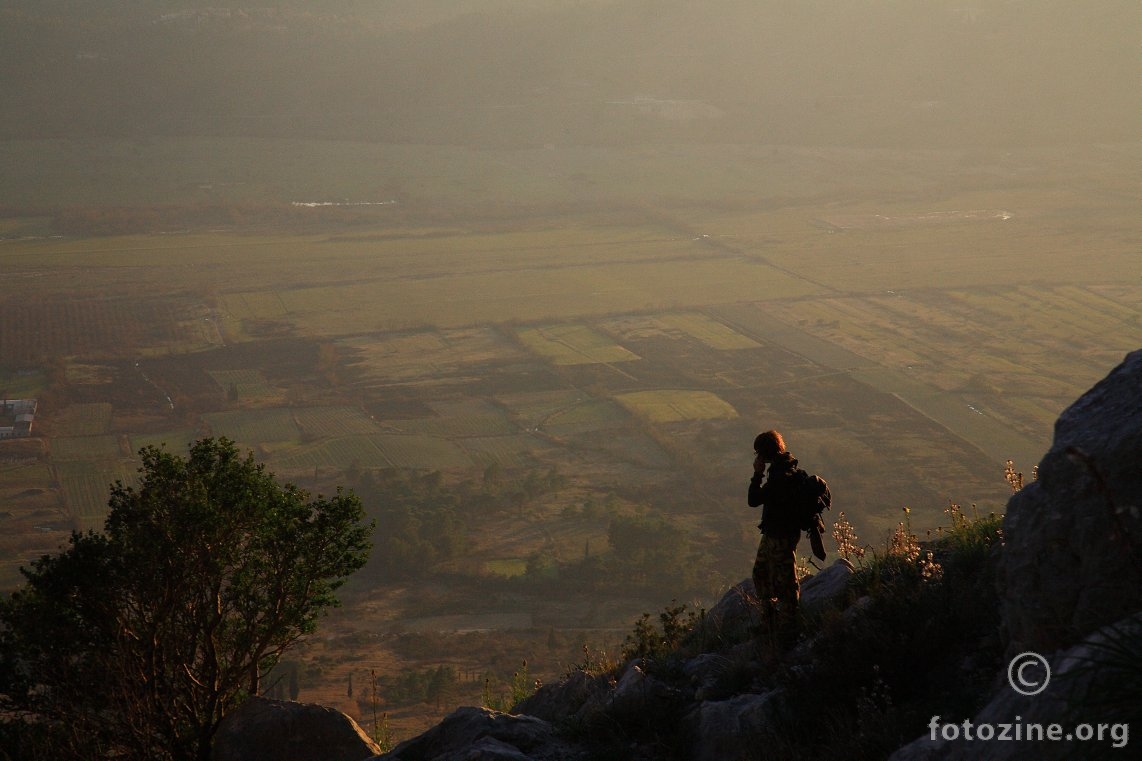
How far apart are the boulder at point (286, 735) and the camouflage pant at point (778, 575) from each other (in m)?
5.61

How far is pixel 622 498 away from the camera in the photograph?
6438 centimetres

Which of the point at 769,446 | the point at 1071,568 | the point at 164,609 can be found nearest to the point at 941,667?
the point at 769,446

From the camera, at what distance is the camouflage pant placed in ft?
29.4

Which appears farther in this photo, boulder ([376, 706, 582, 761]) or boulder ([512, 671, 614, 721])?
boulder ([512, 671, 614, 721])

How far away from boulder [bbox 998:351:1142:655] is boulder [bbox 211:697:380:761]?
27.7 ft

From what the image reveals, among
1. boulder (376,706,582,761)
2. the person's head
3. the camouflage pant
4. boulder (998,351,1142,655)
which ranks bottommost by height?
boulder (376,706,582,761)

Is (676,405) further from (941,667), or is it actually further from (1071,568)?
(1071,568)

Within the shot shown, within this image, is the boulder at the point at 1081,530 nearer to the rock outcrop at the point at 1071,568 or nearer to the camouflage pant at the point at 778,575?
the rock outcrop at the point at 1071,568

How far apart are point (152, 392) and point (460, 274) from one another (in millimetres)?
45374

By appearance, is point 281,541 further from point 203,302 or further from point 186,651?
point 203,302

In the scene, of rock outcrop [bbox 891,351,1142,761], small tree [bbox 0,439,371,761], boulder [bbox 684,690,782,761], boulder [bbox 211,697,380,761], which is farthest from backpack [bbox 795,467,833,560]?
small tree [bbox 0,439,371,761]

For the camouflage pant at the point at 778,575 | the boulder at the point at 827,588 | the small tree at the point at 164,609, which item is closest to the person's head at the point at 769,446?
the camouflage pant at the point at 778,575

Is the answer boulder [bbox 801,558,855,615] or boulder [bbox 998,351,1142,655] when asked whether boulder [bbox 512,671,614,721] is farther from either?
boulder [bbox 998,351,1142,655]

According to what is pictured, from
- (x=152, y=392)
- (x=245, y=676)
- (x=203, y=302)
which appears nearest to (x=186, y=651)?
(x=245, y=676)
